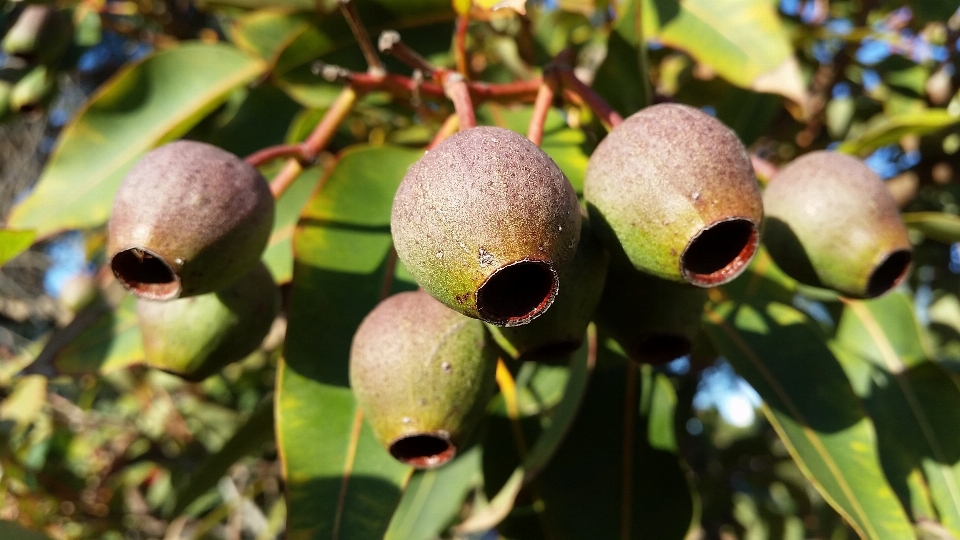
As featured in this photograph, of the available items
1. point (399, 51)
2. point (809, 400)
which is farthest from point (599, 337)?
point (399, 51)

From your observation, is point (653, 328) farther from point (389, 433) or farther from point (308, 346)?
point (308, 346)

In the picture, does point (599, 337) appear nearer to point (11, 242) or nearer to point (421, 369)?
point (421, 369)

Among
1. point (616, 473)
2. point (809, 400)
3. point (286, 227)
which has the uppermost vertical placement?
point (286, 227)

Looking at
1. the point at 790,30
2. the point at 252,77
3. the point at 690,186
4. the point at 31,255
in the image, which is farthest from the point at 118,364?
the point at 31,255

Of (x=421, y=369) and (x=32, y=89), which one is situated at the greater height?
(x=421, y=369)

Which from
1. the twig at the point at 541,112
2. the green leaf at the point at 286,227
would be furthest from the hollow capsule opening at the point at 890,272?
the green leaf at the point at 286,227

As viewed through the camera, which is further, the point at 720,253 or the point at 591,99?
the point at 591,99

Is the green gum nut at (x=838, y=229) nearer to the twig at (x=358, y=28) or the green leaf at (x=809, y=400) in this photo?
the green leaf at (x=809, y=400)

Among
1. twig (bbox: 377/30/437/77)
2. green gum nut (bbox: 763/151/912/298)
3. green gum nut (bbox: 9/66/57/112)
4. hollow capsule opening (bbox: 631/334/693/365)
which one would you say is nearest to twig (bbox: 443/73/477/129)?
twig (bbox: 377/30/437/77)
